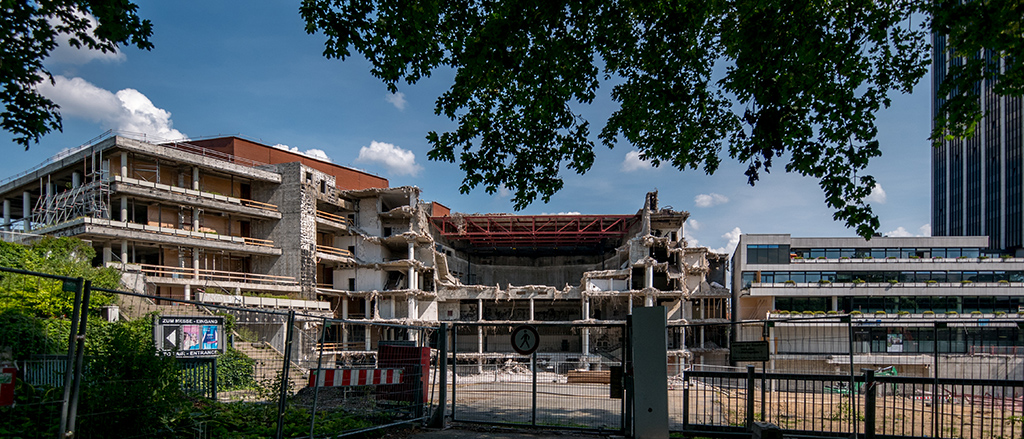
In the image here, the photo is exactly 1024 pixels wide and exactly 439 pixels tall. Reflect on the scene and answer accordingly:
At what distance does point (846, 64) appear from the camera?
996 cm

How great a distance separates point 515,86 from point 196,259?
28.9 m

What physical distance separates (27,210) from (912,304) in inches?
2381

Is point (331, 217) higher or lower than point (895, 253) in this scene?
higher

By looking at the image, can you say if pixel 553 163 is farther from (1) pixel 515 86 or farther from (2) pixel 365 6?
(2) pixel 365 6

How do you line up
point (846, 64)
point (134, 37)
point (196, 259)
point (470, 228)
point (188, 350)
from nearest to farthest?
point (134, 37), point (846, 64), point (188, 350), point (196, 259), point (470, 228)

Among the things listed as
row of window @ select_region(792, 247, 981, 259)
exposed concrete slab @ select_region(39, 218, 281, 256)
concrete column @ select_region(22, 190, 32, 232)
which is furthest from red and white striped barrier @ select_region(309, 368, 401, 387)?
row of window @ select_region(792, 247, 981, 259)

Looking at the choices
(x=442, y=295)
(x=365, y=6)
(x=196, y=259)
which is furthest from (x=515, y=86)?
(x=442, y=295)

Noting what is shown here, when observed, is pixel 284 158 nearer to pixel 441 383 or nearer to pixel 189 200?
pixel 189 200

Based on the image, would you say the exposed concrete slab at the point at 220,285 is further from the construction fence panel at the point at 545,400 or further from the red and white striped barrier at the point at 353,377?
the red and white striped barrier at the point at 353,377

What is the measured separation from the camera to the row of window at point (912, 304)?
42.1 metres

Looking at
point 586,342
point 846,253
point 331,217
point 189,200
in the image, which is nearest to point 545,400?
point 586,342

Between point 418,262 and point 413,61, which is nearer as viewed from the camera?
point 413,61

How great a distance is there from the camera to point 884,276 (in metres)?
43.4

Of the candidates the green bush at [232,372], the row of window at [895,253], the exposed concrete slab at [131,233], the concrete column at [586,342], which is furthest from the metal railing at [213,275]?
the row of window at [895,253]
